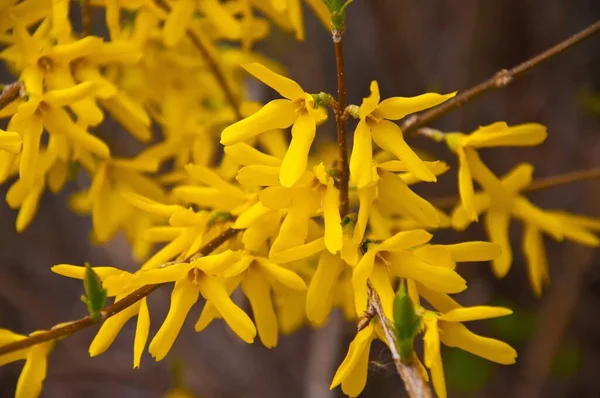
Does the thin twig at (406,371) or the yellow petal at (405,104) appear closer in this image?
the thin twig at (406,371)

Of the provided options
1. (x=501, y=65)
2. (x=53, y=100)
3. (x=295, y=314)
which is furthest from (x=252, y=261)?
(x=501, y=65)

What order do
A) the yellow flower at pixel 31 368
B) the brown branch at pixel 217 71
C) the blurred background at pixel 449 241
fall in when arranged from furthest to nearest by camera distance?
the blurred background at pixel 449 241 < the brown branch at pixel 217 71 < the yellow flower at pixel 31 368

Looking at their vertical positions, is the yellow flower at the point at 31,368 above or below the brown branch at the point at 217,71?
below

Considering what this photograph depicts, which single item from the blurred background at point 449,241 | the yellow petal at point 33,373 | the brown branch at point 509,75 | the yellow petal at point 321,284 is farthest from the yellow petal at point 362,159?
the blurred background at point 449,241

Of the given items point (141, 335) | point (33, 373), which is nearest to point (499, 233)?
point (141, 335)

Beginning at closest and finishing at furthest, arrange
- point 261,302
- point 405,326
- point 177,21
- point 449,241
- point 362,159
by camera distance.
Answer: point 405,326
point 362,159
point 261,302
point 177,21
point 449,241

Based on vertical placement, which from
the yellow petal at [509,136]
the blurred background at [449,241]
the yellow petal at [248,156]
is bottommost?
the blurred background at [449,241]

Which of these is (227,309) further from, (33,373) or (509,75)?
(509,75)

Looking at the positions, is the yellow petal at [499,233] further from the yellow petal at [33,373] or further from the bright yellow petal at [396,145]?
the yellow petal at [33,373]
